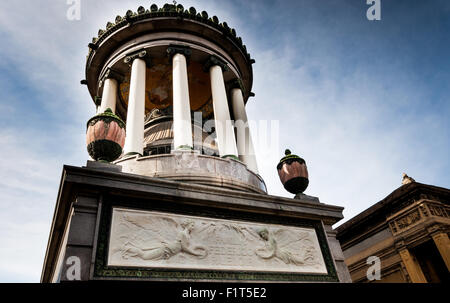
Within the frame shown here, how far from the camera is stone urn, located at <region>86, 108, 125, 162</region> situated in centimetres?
749

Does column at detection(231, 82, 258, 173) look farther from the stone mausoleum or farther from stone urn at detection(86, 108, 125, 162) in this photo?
stone urn at detection(86, 108, 125, 162)

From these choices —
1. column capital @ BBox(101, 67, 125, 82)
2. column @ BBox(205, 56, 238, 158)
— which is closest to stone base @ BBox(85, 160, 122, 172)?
column @ BBox(205, 56, 238, 158)

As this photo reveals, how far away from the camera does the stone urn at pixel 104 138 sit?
749 cm

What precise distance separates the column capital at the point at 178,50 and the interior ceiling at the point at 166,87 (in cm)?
135

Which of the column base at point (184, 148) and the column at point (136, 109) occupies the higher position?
the column at point (136, 109)

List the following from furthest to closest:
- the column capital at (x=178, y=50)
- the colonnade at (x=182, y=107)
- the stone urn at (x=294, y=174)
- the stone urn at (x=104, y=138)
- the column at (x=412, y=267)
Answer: the column at (x=412, y=267), the column capital at (x=178, y=50), the colonnade at (x=182, y=107), the stone urn at (x=294, y=174), the stone urn at (x=104, y=138)

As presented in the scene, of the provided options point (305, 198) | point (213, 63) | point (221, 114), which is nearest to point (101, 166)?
point (305, 198)

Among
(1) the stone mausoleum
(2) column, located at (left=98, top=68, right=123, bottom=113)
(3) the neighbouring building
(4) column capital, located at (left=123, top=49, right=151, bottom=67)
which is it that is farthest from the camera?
(3) the neighbouring building

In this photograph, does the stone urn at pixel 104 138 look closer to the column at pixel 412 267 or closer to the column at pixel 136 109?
the column at pixel 136 109

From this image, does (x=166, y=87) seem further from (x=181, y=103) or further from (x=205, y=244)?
(x=205, y=244)

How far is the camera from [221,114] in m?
13.1

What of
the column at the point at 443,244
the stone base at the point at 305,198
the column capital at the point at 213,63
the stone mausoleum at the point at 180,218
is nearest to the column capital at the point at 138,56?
the stone mausoleum at the point at 180,218

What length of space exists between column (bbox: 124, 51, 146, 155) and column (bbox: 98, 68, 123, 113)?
1348 millimetres

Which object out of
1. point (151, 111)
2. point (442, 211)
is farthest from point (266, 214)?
point (442, 211)
